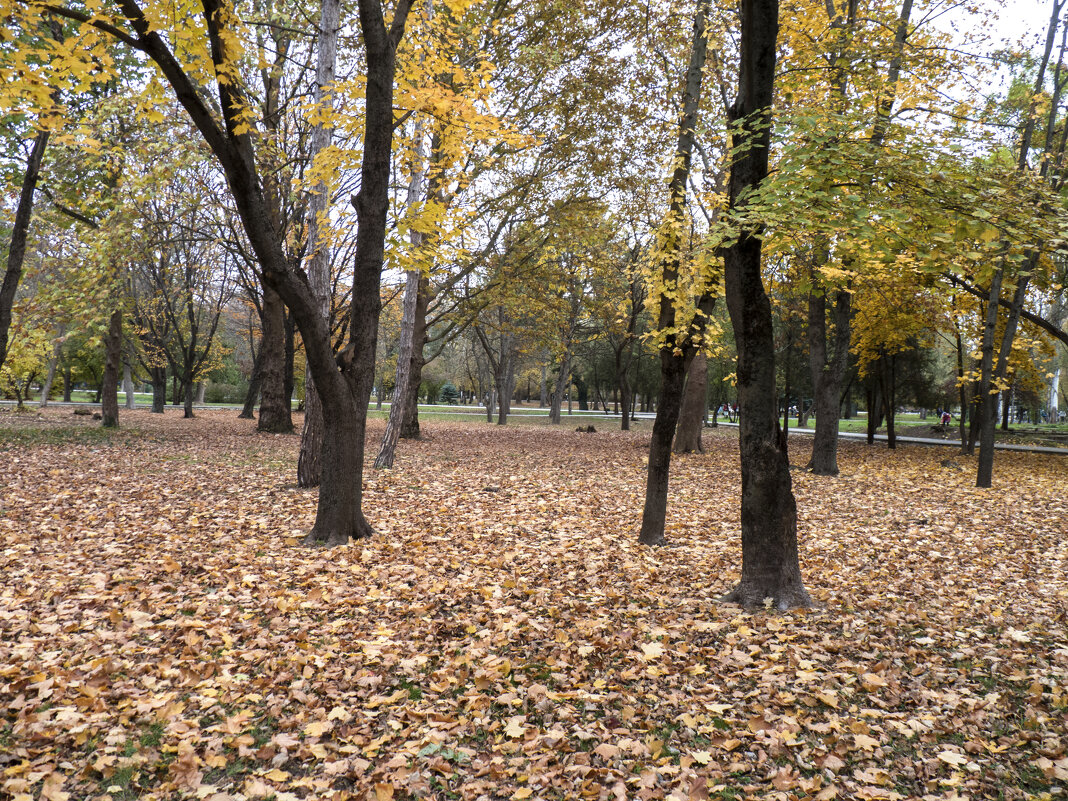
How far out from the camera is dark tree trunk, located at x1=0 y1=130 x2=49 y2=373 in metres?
11.9

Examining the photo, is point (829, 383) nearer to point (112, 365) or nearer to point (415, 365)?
point (415, 365)

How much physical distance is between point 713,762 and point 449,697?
164cm

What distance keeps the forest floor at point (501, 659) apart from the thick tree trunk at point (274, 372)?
Result: 35.3 ft

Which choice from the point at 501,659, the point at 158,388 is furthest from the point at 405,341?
the point at 158,388

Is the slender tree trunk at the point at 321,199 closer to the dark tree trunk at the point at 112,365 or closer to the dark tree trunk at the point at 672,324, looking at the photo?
the dark tree trunk at the point at 672,324

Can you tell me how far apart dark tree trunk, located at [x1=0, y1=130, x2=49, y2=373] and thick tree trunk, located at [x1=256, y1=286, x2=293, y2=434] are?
7.27 meters

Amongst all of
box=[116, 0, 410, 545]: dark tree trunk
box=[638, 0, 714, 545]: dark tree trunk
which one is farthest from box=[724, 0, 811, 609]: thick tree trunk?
box=[116, 0, 410, 545]: dark tree trunk

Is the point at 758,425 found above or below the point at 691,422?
above

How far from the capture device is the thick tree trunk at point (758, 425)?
17.4 feet

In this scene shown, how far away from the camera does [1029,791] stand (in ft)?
9.91

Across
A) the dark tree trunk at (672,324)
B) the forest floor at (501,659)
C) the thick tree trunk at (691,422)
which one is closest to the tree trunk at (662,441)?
the dark tree trunk at (672,324)

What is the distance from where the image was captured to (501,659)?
4.25 meters

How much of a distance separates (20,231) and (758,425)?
589 inches

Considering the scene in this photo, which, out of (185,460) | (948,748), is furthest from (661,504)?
(185,460)
